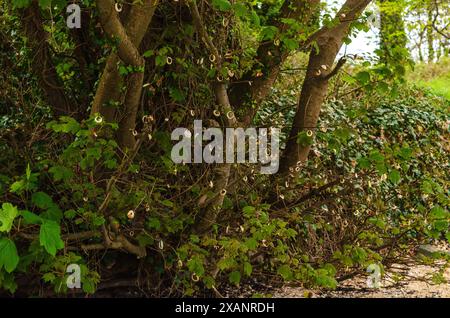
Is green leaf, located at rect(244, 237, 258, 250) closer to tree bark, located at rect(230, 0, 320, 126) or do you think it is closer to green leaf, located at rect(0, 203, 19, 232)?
tree bark, located at rect(230, 0, 320, 126)

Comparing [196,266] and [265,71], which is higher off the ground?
[265,71]

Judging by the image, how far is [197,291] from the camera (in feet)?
16.0

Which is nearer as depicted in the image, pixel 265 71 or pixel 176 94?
pixel 176 94

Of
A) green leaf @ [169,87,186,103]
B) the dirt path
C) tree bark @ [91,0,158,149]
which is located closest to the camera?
tree bark @ [91,0,158,149]

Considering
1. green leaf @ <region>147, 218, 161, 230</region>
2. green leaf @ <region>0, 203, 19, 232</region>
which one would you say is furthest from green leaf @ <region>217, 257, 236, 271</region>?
green leaf @ <region>0, 203, 19, 232</region>

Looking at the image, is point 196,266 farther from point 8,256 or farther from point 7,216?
point 7,216

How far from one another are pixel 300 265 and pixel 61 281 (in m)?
1.78

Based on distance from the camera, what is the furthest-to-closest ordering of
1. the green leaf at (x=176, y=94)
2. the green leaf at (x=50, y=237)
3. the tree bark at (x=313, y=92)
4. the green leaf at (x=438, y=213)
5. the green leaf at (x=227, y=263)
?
1. the tree bark at (x=313, y=92)
2. the green leaf at (x=176, y=94)
3. the green leaf at (x=438, y=213)
4. the green leaf at (x=227, y=263)
5. the green leaf at (x=50, y=237)

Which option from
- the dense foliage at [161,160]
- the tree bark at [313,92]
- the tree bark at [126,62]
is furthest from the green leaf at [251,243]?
the tree bark at [313,92]

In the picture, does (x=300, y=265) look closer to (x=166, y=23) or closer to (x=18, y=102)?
(x=166, y=23)

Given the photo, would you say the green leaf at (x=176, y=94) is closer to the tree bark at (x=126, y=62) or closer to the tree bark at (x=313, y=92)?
the tree bark at (x=126, y=62)

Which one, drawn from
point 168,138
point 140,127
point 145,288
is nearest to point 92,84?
point 140,127

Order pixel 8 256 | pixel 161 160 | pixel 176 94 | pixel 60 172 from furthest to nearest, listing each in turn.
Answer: pixel 176 94 → pixel 161 160 → pixel 60 172 → pixel 8 256

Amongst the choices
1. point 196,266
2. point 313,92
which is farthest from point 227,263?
point 313,92
